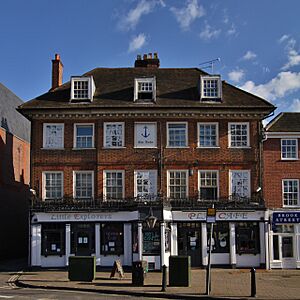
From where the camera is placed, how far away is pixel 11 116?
37688 mm

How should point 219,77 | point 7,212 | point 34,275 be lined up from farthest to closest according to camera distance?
point 7,212
point 219,77
point 34,275

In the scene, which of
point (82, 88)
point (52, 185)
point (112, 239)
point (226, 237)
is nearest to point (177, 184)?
point (226, 237)

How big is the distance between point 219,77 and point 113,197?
30.6ft

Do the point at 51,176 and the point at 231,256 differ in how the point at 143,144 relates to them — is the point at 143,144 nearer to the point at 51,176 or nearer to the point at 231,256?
the point at 51,176

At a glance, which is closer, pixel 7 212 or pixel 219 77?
pixel 219 77

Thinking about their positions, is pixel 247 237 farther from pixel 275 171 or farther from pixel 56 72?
pixel 56 72

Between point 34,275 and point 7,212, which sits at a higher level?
point 7,212

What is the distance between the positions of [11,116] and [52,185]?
35.3 feet

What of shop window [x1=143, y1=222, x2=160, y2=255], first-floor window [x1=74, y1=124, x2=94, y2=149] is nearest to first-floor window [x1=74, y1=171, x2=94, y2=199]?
first-floor window [x1=74, y1=124, x2=94, y2=149]

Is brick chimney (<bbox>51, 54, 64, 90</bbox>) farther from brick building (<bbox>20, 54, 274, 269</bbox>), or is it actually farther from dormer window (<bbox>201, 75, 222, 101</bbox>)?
dormer window (<bbox>201, 75, 222, 101</bbox>)

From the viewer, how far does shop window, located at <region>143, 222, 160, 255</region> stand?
2680 centimetres

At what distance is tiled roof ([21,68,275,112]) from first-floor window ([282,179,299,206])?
14.1 ft

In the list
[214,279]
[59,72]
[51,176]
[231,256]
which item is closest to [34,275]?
[51,176]

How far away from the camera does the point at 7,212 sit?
117ft
